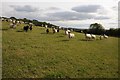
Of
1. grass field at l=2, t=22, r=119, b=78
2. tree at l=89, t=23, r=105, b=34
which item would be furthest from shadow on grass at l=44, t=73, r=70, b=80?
tree at l=89, t=23, r=105, b=34

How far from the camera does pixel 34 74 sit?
770 inches

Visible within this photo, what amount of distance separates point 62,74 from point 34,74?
2.57 m

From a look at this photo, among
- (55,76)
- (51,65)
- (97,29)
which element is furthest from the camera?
(97,29)

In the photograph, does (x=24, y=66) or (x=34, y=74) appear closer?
(x=34, y=74)

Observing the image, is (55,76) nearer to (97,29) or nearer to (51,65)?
(51,65)

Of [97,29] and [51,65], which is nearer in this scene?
[51,65]

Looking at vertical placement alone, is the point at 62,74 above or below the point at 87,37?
below

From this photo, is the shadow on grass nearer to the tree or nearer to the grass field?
the grass field

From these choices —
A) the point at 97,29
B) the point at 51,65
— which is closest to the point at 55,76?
the point at 51,65

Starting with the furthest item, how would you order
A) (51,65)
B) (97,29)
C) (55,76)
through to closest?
(97,29), (51,65), (55,76)

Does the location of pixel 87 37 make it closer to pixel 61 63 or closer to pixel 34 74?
pixel 61 63

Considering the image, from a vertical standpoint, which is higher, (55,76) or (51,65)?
(51,65)

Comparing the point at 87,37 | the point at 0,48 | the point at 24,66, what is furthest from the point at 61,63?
the point at 87,37

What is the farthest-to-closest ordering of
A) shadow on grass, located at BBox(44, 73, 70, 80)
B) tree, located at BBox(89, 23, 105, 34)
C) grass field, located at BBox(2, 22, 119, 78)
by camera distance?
1. tree, located at BBox(89, 23, 105, 34)
2. grass field, located at BBox(2, 22, 119, 78)
3. shadow on grass, located at BBox(44, 73, 70, 80)
